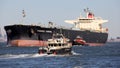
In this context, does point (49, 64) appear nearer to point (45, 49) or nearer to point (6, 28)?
point (45, 49)

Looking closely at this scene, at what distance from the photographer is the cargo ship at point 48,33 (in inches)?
5566

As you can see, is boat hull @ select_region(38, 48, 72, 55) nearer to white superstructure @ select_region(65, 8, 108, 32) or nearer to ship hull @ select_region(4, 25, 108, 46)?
ship hull @ select_region(4, 25, 108, 46)

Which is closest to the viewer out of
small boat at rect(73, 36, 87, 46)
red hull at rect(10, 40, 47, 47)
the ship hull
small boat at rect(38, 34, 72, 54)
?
small boat at rect(38, 34, 72, 54)

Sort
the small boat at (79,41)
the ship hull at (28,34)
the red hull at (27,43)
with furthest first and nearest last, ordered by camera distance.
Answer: the small boat at (79,41) < the ship hull at (28,34) < the red hull at (27,43)

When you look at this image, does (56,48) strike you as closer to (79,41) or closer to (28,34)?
(28,34)

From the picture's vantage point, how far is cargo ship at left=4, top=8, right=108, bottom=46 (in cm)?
14138

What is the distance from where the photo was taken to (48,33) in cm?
14888

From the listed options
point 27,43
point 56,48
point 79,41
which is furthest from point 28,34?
point 56,48

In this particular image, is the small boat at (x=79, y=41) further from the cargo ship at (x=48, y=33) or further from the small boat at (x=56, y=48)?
the small boat at (x=56, y=48)

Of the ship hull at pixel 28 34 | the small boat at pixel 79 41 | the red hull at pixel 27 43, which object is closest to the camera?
the red hull at pixel 27 43

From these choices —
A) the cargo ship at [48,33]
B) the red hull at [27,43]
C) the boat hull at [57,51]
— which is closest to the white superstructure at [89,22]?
the cargo ship at [48,33]

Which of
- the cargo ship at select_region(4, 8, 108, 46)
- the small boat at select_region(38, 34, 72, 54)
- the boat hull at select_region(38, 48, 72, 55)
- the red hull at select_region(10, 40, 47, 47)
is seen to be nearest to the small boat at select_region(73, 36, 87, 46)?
the cargo ship at select_region(4, 8, 108, 46)

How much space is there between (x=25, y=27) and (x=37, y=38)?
16.9 ft

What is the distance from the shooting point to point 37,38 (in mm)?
143375
